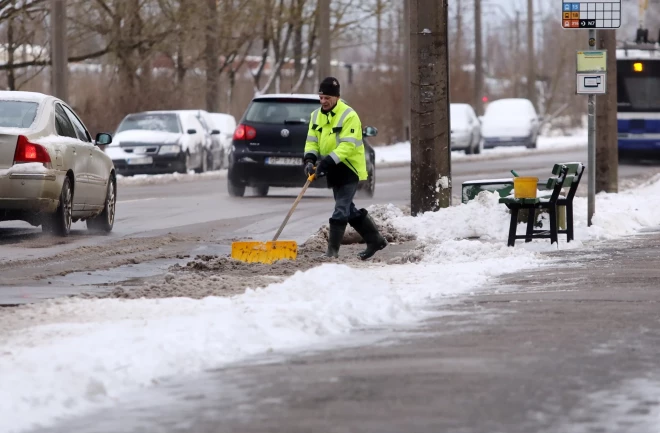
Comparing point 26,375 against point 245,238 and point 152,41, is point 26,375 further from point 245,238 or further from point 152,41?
point 152,41

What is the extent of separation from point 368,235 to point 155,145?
19514 millimetres

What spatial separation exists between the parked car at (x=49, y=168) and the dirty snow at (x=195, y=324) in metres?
3.12

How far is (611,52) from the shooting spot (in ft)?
71.7

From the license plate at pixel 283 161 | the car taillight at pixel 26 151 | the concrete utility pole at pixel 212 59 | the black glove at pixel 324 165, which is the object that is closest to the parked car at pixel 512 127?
the concrete utility pole at pixel 212 59

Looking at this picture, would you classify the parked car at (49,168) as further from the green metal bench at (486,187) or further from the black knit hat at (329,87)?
the green metal bench at (486,187)

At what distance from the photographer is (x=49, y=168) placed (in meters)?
15.8

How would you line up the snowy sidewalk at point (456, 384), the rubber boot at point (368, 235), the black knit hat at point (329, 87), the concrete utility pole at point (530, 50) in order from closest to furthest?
the snowy sidewalk at point (456, 384) < the black knit hat at point (329, 87) < the rubber boot at point (368, 235) < the concrete utility pole at point (530, 50)

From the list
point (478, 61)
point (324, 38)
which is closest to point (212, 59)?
point (324, 38)

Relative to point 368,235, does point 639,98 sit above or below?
above

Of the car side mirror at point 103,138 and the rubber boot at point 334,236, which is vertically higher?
the car side mirror at point 103,138

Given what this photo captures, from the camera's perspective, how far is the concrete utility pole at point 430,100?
16906mm

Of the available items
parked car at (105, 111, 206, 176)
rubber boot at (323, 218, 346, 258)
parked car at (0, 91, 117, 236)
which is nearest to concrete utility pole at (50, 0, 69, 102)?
parked car at (105, 111, 206, 176)

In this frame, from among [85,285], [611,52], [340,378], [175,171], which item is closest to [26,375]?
[340,378]

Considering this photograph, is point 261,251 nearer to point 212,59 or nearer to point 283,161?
point 283,161
